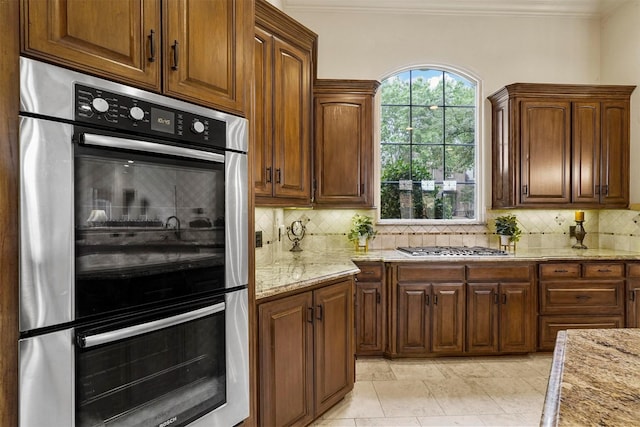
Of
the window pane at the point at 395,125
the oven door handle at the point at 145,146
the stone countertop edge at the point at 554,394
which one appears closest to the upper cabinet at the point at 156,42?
the oven door handle at the point at 145,146

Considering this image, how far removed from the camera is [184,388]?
1.45 metres

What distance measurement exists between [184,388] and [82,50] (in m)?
1.24

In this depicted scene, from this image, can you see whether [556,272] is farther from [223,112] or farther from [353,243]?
[223,112]

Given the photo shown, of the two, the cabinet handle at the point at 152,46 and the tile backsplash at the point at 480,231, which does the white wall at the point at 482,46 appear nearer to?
the tile backsplash at the point at 480,231

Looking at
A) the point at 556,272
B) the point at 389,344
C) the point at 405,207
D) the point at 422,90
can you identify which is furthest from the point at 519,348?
the point at 422,90

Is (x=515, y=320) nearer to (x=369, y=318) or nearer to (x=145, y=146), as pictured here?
(x=369, y=318)

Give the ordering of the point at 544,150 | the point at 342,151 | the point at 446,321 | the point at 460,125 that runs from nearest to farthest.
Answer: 1. the point at 446,321
2. the point at 342,151
3. the point at 544,150
4. the point at 460,125

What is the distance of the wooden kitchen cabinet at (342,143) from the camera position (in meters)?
3.65

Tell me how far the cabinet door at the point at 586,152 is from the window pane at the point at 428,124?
4.32ft

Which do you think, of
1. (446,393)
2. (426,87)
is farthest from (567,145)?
(446,393)

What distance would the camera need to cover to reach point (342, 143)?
3.66m

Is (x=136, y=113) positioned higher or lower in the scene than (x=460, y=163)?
lower

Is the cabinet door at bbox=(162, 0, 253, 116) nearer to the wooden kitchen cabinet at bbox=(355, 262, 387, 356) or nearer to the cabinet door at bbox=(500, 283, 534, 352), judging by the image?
the wooden kitchen cabinet at bbox=(355, 262, 387, 356)

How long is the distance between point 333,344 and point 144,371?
1372mm
